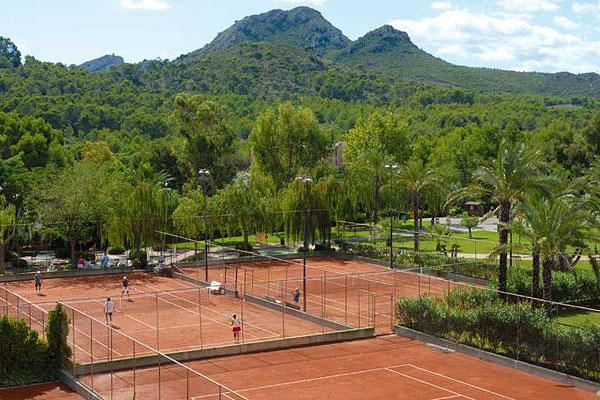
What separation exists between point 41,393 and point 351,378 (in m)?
11.4

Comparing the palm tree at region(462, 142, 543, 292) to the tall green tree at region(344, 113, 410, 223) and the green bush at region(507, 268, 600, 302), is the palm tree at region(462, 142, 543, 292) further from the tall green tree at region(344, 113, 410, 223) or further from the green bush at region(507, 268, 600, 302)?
the tall green tree at region(344, 113, 410, 223)

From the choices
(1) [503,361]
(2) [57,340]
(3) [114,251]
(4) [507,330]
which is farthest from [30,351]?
(3) [114,251]

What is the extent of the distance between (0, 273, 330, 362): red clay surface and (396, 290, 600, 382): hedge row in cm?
508

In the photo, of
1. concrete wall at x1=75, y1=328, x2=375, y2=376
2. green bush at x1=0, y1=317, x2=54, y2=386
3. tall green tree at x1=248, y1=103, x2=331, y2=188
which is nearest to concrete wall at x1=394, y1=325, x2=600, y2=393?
concrete wall at x1=75, y1=328, x2=375, y2=376

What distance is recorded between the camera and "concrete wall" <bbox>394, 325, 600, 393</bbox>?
31.3 metres

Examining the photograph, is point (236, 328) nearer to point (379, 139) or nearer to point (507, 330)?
point (507, 330)

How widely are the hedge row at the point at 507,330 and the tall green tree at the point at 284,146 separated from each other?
39211 millimetres

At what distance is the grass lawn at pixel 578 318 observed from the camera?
41188 mm

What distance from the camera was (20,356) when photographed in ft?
103

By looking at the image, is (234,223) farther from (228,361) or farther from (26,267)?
(228,361)

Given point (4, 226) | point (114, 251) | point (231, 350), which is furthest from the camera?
point (114, 251)

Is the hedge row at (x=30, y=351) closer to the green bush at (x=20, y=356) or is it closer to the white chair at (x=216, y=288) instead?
the green bush at (x=20, y=356)

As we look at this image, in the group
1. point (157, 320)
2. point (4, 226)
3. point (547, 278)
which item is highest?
point (4, 226)

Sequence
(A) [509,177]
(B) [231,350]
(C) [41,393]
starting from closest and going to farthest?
(C) [41,393], (B) [231,350], (A) [509,177]
